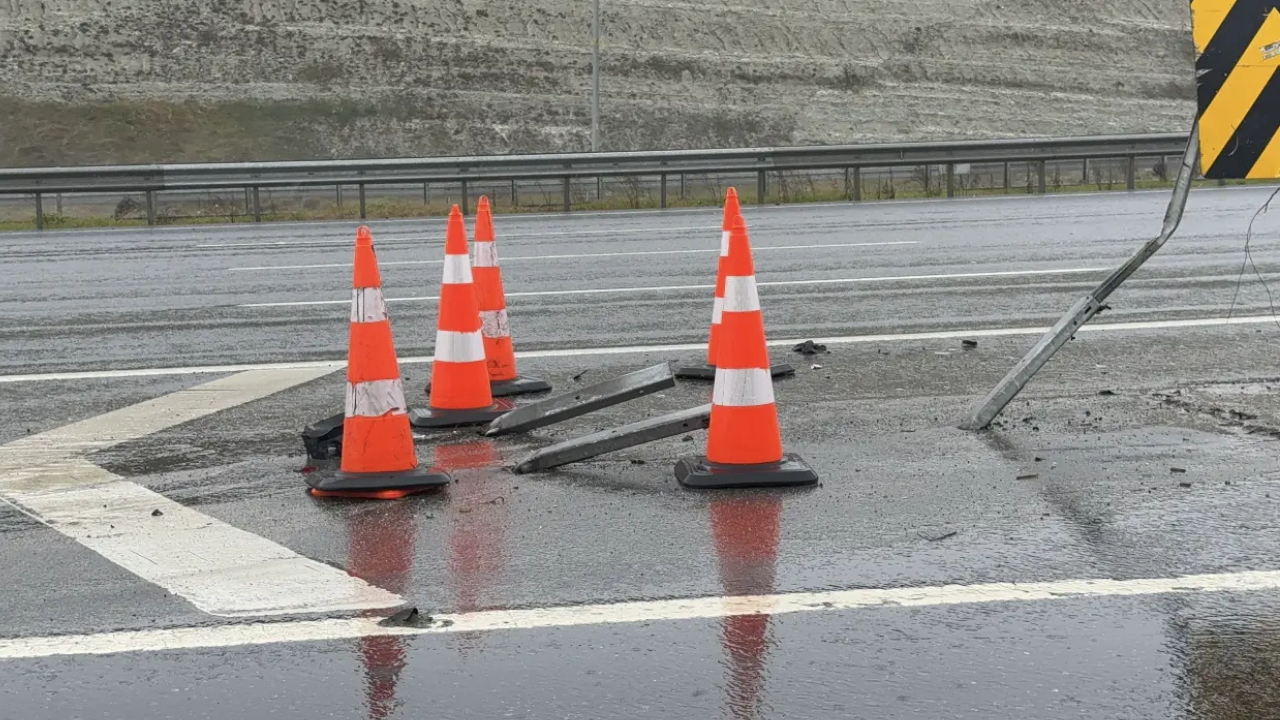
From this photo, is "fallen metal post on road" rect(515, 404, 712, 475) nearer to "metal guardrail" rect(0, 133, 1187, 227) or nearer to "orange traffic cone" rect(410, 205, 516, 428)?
"orange traffic cone" rect(410, 205, 516, 428)

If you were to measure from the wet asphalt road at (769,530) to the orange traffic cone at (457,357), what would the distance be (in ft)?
0.93

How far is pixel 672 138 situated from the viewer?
2430 inches

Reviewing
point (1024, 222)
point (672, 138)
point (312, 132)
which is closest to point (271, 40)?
point (312, 132)

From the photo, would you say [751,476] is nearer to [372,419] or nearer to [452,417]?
[372,419]

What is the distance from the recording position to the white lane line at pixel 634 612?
3.87m

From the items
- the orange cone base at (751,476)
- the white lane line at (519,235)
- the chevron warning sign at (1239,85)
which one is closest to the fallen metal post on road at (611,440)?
the orange cone base at (751,476)

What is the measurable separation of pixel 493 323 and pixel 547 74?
194ft

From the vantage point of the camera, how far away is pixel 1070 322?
6.51 meters

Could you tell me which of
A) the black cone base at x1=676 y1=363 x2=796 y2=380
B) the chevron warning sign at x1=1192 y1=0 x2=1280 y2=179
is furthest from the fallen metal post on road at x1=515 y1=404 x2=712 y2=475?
the chevron warning sign at x1=1192 y1=0 x2=1280 y2=179

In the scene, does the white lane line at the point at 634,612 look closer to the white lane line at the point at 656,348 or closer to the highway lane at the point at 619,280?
the white lane line at the point at 656,348

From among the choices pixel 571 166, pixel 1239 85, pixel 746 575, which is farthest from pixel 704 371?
pixel 571 166

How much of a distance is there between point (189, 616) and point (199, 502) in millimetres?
1373

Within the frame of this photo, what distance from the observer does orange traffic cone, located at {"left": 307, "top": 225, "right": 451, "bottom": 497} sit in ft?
18.0

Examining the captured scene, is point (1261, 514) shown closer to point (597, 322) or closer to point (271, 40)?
point (597, 322)
